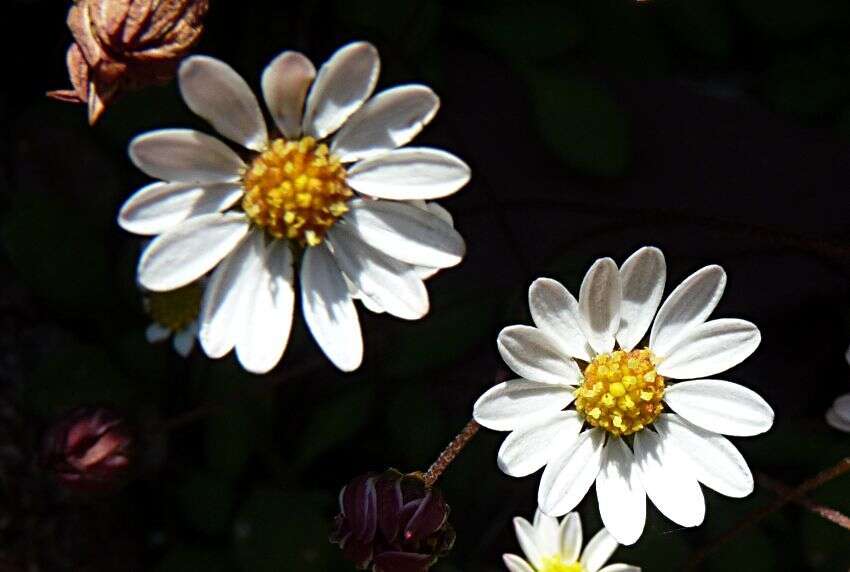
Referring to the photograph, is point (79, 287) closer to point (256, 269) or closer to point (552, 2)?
point (256, 269)

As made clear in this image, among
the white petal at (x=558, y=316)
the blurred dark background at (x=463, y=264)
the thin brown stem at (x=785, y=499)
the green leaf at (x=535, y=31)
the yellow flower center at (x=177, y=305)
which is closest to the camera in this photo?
the white petal at (x=558, y=316)

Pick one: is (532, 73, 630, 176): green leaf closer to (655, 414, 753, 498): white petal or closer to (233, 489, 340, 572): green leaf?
(655, 414, 753, 498): white petal

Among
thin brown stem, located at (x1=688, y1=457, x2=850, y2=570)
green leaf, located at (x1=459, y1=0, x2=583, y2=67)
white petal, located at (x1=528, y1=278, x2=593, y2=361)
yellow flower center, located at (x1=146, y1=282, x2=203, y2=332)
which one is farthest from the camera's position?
green leaf, located at (x1=459, y1=0, x2=583, y2=67)

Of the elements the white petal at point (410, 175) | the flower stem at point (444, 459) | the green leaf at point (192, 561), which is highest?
the white petal at point (410, 175)

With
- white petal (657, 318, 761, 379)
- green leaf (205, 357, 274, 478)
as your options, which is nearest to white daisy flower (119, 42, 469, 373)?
white petal (657, 318, 761, 379)

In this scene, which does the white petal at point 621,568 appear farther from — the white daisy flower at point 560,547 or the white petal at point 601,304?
the white petal at point 601,304

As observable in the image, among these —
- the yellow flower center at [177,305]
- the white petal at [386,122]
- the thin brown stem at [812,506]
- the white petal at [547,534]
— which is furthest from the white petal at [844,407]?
the yellow flower center at [177,305]

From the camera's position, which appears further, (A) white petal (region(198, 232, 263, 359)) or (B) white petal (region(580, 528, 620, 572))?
(B) white petal (region(580, 528, 620, 572))
